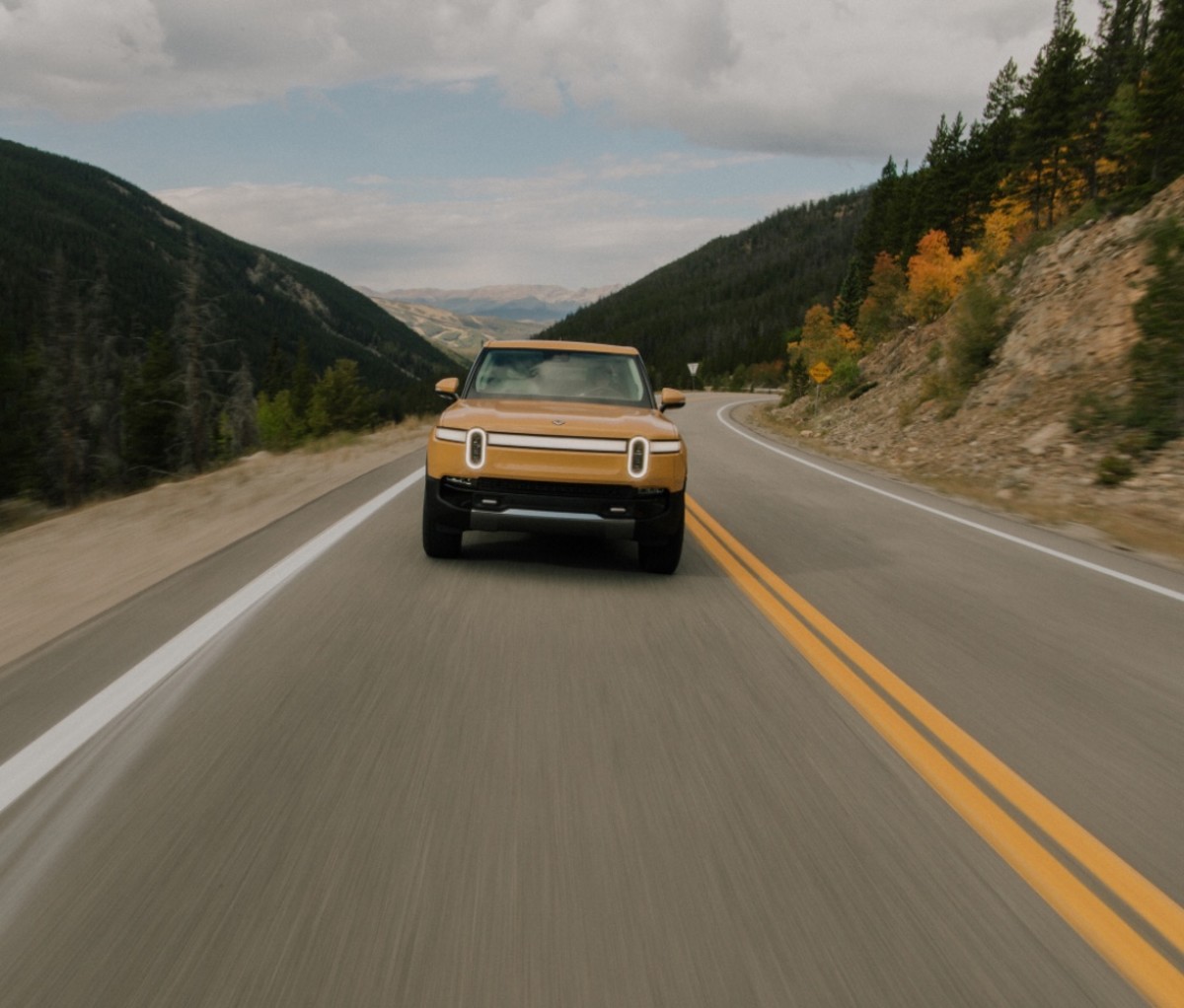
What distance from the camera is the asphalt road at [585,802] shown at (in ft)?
7.79

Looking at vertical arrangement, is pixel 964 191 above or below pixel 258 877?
above

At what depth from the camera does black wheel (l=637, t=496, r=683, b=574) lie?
7266 mm

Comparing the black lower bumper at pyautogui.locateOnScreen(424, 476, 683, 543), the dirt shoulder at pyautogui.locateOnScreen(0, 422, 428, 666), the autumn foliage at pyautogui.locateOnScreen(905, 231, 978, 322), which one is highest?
the autumn foliage at pyautogui.locateOnScreen(905, 231, 978, 322)

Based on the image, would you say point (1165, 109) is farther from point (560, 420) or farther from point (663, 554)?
point (560, 420)

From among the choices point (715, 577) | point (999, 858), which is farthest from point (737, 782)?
point (715, 577)

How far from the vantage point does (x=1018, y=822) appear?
333 cm

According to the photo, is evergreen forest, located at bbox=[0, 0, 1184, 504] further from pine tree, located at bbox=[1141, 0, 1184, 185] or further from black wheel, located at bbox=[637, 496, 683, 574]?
black wheel, located at bbox=[637, 496, 683, 574]

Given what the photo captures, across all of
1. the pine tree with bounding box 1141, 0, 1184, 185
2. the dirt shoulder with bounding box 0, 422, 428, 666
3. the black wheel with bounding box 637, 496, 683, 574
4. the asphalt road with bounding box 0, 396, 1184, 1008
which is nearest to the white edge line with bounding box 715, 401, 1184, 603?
the asphalt road with bounding box 0, 396, 1184, 1008

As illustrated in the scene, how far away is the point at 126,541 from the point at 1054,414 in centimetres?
1825

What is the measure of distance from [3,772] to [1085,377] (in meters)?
22.1

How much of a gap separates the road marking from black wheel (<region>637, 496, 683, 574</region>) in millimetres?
2549

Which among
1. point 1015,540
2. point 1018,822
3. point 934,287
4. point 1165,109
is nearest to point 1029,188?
point 934,287

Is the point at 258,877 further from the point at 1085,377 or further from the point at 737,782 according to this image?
the point at 1085,377

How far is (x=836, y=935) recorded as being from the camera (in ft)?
8.35
